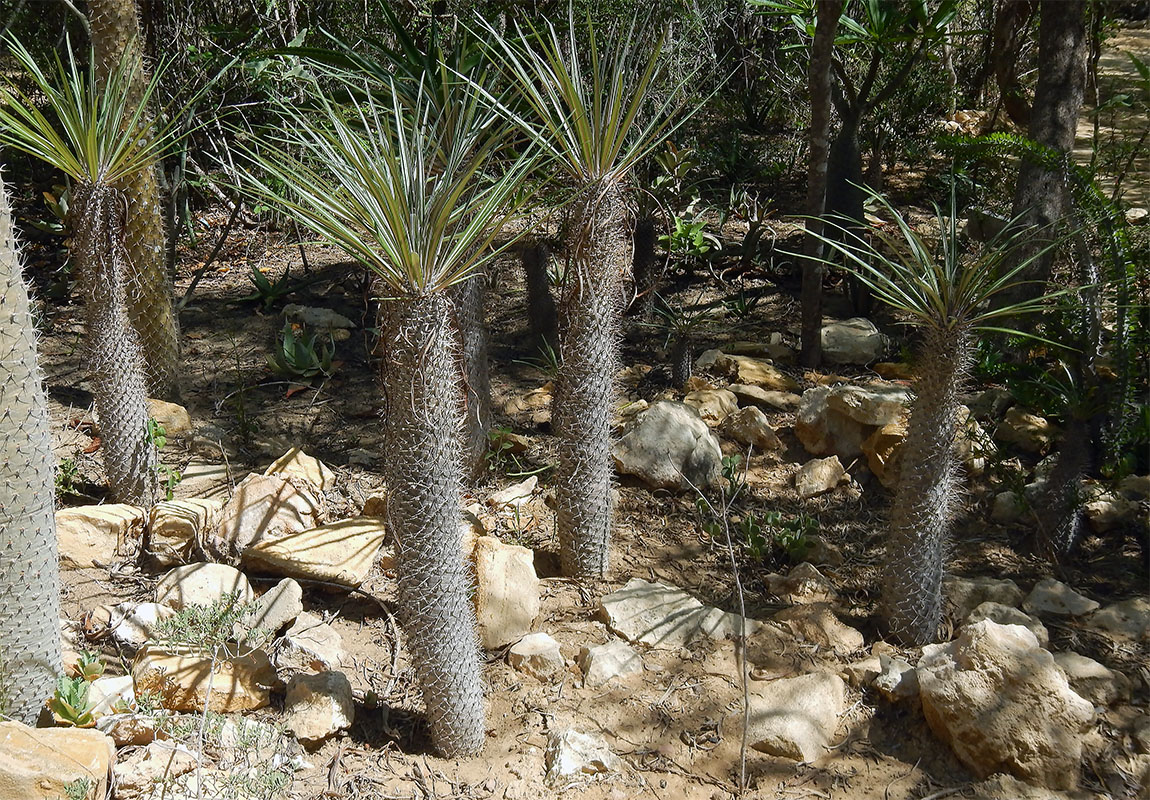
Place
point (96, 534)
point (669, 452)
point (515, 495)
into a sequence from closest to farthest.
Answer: point (96, 534), point (515, 495), point (669, 452)

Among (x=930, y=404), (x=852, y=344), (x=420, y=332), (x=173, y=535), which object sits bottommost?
(x=173, y=535)

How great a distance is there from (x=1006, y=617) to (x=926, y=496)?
23.5 inches

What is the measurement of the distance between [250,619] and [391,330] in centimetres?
149

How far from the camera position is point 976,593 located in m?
3.72

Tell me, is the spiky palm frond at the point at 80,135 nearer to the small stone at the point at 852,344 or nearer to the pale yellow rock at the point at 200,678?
the pale yellow rock at the point at 200,678

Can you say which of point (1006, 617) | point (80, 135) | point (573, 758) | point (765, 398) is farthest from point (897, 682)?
point (80, 135)

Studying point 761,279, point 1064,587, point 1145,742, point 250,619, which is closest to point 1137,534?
point 1064,587

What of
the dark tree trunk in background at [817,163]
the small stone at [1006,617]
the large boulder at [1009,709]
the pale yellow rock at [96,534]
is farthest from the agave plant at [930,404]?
the pale yellow rock at [96,534]

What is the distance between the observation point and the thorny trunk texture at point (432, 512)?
2625mm

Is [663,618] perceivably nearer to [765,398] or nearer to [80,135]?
[765,398]

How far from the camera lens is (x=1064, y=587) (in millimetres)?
3697

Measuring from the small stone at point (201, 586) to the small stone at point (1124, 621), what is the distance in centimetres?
321

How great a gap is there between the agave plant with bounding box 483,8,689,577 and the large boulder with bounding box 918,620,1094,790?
142 cm

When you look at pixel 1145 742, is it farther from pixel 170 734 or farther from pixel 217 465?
pixel 217 465
